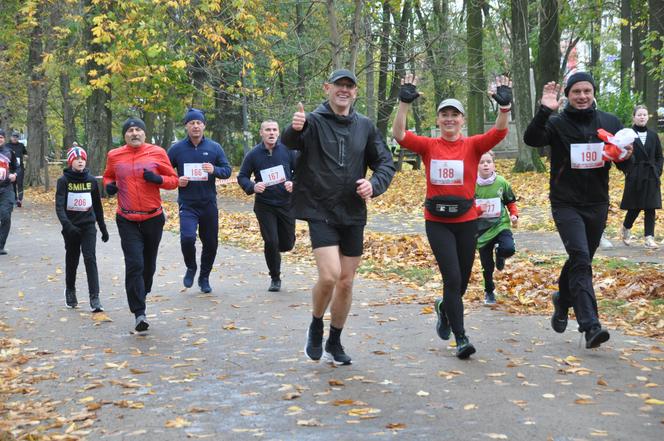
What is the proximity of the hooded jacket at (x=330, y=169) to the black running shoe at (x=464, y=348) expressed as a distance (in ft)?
4.06

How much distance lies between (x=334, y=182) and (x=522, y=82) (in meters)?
22.2

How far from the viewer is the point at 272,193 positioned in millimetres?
11398

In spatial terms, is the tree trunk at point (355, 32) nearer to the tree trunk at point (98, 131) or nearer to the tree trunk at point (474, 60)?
the tree trunk at point (474, 60)

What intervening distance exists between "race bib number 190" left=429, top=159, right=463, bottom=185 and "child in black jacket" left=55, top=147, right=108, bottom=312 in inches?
182

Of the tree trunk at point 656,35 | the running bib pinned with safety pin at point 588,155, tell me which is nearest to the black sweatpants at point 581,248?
the running bib pinned with safety pin at point 588,155

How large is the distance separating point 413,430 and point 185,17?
656 inches

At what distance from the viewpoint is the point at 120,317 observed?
10070 millimetres

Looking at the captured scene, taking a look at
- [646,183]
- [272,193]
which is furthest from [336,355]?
[646,183]

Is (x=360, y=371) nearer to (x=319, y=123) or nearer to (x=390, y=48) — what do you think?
(x=319, y=123)

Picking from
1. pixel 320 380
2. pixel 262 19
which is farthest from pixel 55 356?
pixel 262 19

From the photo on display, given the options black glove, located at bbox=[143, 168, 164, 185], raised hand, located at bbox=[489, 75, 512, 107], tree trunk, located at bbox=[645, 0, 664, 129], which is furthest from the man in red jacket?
tree trunk, located at bbox=[645, 0, 664, 129]

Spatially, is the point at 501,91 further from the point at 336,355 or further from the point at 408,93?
the point at 336,355

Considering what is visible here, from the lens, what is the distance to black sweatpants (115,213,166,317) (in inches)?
354

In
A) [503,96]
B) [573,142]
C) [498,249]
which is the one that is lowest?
[498,249]
